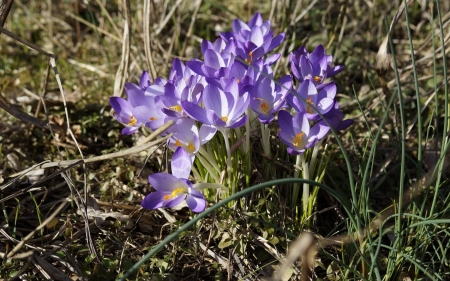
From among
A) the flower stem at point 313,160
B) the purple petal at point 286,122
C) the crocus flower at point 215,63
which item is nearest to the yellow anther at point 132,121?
the crocus flower at point 215,63

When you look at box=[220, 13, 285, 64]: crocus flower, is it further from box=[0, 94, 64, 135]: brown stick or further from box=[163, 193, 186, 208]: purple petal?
box=[0, 94, 64, 135]: brown stick

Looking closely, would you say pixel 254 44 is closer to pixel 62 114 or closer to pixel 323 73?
pixel 323 73

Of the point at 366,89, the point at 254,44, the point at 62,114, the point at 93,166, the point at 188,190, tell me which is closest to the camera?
the point at 188,190

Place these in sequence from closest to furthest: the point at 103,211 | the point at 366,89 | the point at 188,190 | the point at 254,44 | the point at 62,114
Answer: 1. the point at 188,190
2. the point at 254,44
3. the point at 103,211
4. the point at 62,114
5. the point at 366,89

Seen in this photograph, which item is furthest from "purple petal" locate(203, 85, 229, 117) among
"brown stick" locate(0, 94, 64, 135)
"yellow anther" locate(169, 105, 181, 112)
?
"brown stick" locate(0, 94, 64, 135)

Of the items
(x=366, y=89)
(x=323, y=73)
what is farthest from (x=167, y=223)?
(x=366, y=89)

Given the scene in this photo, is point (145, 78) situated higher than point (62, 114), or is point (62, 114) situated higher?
point (145, 78)

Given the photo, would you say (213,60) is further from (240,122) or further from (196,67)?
(240,122)

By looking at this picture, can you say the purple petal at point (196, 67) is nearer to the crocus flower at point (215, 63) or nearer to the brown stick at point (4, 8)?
the crocus flower at point (215, 63)
